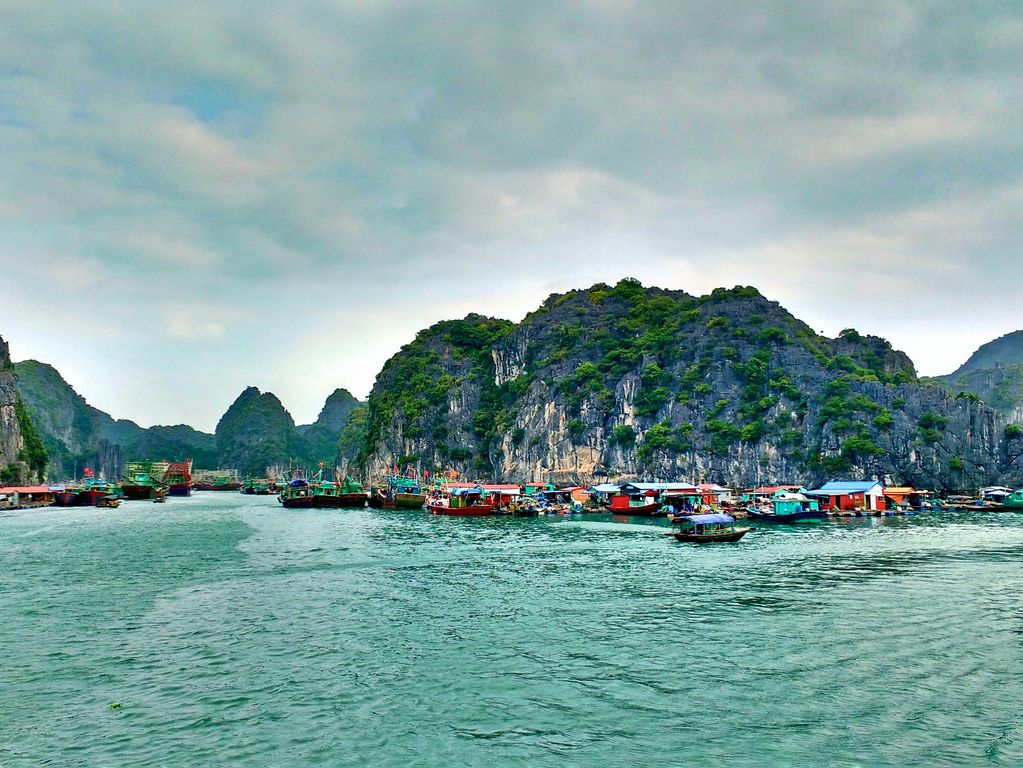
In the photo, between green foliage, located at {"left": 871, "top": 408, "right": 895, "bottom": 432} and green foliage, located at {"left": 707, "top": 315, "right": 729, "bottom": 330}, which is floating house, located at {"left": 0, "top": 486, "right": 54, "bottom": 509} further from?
green foliage, located at {"left": 871, "top": 408, "right": 895, "bottom": 432}

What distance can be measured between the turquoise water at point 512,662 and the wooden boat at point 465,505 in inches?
1643

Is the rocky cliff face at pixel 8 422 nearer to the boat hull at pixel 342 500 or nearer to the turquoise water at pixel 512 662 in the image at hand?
the boat hull at pixel 342 500

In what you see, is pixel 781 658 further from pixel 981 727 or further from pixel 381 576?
pixel 381 576

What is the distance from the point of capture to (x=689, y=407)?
5664 inches

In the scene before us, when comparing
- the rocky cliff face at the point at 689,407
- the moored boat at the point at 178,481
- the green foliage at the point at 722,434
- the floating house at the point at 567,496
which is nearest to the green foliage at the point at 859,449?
the rocky cliff face at the point at 689,407

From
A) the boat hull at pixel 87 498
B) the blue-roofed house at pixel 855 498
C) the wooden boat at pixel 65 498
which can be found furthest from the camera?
the boat hull at pixel 87 498

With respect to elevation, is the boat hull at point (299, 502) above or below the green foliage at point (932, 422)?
below

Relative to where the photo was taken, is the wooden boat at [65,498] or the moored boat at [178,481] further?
the moored boat at [178,481]

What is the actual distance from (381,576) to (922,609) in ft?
85.6

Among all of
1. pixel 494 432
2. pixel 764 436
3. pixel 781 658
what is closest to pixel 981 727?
pixel 781 658

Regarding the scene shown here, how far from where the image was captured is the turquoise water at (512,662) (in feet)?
47.4

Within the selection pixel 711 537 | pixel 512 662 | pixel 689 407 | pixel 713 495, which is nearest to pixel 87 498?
pixel 713 495

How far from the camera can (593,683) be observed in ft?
60.3

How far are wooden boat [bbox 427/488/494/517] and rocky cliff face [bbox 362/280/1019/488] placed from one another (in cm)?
5985
